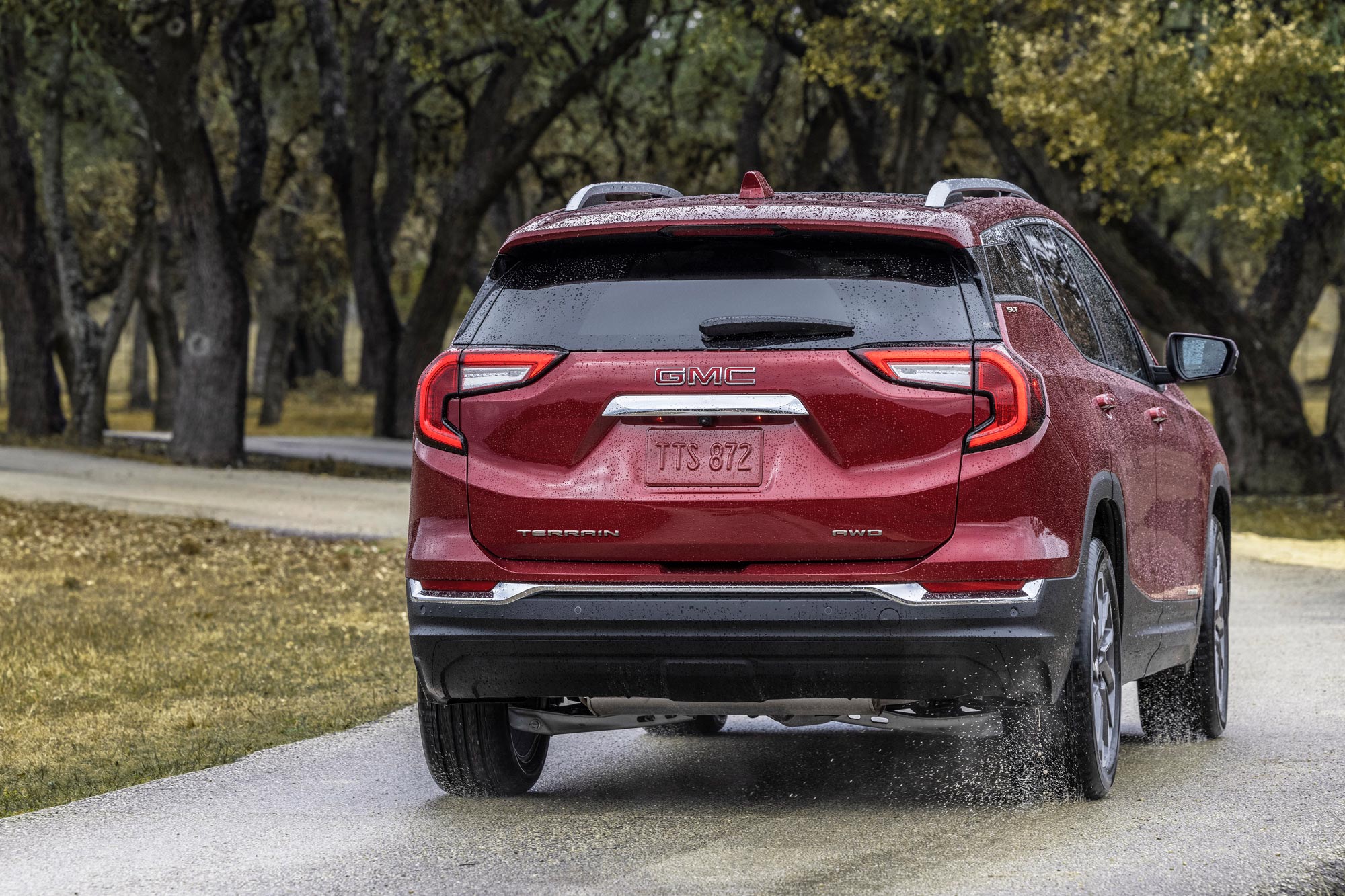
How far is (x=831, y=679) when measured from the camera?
18.7 ft

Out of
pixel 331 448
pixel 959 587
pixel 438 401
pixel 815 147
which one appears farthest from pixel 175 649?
pixel 815 147

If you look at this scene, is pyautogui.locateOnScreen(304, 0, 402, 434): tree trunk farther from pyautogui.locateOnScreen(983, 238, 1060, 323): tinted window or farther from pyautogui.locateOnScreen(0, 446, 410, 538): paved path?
pyautogui.locateOnScreen(983, 238, 1060, 323): tinted window

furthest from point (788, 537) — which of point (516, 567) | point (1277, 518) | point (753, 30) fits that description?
point (753, 30)

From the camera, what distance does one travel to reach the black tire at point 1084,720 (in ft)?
20.0

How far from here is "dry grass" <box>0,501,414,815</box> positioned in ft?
25.5

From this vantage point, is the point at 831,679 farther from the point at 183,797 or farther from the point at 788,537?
the point at 183,797

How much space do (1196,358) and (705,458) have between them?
2.80m

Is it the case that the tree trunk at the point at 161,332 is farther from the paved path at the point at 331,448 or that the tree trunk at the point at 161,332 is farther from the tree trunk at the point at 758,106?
the tree trunk at the point at 758,106

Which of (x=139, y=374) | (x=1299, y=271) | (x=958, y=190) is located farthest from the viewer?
(x=139, y=374)

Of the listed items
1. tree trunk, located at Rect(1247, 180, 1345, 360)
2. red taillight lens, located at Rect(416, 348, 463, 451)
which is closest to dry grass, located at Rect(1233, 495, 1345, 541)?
tree trunk, located at Rect(1247, 180, 1345, 360)

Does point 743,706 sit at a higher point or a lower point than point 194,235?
lower

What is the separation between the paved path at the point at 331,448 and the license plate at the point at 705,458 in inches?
867

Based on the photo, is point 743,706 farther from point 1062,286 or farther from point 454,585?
point 1062,286

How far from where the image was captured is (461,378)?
591cm
